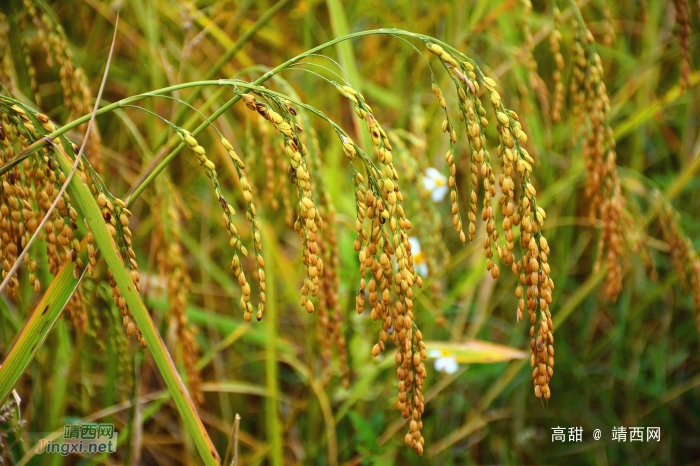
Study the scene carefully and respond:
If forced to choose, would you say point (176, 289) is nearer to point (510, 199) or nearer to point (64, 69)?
point (64, 69)

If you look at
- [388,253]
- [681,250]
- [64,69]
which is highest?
[64,69]

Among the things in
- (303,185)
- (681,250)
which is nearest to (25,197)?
(303,185)

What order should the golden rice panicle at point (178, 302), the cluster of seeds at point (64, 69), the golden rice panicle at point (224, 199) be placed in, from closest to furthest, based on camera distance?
the golden rice panicle at point (224, 199)
the cluster of seeds at point (64, 69)
the golden rice panicle at point (178, 302)

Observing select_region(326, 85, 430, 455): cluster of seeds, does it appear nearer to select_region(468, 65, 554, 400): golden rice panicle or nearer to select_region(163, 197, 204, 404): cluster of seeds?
select_region(468, 65, 554, 400): golden rice panicle

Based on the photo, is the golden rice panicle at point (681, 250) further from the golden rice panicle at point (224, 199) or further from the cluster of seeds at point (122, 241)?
the cluster of seeds at point (122, 241)

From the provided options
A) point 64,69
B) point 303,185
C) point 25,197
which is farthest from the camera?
point 64,69

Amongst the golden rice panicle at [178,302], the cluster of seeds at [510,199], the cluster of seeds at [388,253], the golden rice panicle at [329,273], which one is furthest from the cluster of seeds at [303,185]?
the golden rice panicle at [178,302]

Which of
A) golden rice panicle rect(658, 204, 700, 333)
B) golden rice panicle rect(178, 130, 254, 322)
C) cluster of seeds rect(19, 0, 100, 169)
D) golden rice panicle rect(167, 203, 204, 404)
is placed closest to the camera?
golden rice panicle rect(178, 130, 254, 322)

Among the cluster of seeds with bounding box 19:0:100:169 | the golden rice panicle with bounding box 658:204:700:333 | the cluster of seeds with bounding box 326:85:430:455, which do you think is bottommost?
the cluster of seeds with bounding box 326:85:430:455

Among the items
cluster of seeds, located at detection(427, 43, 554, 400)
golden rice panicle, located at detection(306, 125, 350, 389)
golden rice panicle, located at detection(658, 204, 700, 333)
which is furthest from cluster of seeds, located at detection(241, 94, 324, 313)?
golden rice panicle, located at detection(658, 204, 700, 333)
